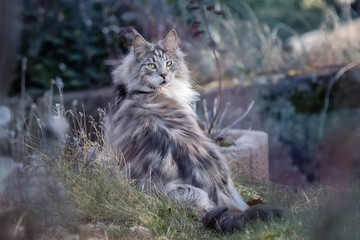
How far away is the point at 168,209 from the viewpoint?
11.0ft

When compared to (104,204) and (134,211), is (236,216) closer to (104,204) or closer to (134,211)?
(134,211)

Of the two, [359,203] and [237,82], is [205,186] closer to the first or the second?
[359,203]

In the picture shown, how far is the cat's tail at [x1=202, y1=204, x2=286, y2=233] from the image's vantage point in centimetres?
301

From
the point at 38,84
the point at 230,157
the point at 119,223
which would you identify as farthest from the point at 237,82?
the point at 119,223

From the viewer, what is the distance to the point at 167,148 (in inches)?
142

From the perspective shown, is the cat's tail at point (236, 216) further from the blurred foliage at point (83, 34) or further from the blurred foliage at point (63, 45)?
the blurred foliage at point (63, 45)

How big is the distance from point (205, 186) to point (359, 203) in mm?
1072

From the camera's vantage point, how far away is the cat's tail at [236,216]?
9.88ft

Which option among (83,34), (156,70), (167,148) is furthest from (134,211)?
(83,34)

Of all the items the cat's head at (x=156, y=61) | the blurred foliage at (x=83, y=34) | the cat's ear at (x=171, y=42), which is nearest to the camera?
the cat's head at (x=156, y=61)

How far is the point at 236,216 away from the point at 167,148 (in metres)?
0.79

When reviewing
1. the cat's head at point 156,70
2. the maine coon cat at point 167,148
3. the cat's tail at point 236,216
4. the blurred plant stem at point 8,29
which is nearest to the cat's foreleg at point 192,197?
the maine coon cat at point 167,148

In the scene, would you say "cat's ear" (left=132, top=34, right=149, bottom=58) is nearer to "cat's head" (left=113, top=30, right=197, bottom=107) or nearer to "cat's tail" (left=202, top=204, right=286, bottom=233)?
"cat's head" (left=113, top=30, right=197, bottom=107)

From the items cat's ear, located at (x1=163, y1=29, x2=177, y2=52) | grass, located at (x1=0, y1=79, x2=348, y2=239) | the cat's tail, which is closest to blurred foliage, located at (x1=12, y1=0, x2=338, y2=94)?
cat's ear, located at (x1=163, y1=29, x2=177, y2=52)
